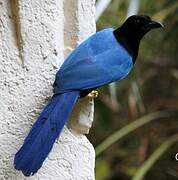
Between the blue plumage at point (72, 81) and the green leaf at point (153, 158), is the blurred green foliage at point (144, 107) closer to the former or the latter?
the green leaf at point (153, 158)

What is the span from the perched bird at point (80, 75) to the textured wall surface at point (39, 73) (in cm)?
4

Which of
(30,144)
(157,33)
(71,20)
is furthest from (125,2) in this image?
(30,144)

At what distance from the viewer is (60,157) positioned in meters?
1.12

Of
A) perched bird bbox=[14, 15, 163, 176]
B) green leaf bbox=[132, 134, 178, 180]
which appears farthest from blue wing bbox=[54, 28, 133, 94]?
green leaf bbox=[132, 134, 178, 180]

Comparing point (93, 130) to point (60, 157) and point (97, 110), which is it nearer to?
point (97, 110)

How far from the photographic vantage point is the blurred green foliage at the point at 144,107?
2.45m

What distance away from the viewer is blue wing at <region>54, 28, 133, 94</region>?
3.54ft

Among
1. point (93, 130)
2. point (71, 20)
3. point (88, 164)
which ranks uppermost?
point (71, 20)

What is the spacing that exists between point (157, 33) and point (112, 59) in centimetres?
154

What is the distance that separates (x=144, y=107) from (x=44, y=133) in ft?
5.56

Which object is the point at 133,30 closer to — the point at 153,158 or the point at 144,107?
the point at 153,158

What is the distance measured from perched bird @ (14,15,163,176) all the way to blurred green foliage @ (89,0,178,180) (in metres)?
1.08

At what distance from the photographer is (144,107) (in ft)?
A: 8.77

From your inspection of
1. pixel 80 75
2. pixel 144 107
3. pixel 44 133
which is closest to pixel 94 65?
pixel 80 75
